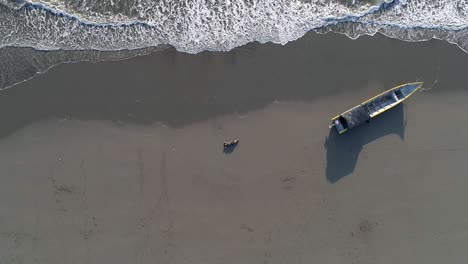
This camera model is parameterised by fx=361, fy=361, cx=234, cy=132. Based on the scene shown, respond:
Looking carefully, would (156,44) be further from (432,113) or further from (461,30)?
(461,30)

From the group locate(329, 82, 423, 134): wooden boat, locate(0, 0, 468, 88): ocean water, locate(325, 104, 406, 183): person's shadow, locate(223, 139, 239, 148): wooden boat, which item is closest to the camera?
locate(329, 82, 423, 134): wooden boat

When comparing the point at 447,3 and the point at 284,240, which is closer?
the point at 284,240

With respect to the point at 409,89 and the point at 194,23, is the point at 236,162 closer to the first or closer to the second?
the point at 194,23

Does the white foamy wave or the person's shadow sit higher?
the white foamy wave

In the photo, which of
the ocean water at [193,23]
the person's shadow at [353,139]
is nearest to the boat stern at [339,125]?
the person's shadow at [353,139]

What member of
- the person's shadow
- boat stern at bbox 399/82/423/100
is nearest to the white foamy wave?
boat stern at bbox 399/82/423/100

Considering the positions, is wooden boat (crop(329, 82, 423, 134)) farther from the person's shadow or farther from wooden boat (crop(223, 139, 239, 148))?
wooden boat (crop(223, 139, 239, 148))

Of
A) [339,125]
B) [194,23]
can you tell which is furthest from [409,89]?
[194,23]

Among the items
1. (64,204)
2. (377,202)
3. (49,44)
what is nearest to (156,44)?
(49,44)
